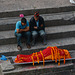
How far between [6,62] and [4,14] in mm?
2166

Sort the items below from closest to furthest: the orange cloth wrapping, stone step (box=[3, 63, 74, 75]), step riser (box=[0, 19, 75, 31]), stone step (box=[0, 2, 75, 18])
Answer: stone step (box=[3, 63, 74, 75]), the orange cloth wrapping, step riser (box=[0, 19, 75, 31]), stone step (box=[0, 2, 75, 18])

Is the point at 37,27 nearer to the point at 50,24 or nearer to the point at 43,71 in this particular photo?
the point at 50,24

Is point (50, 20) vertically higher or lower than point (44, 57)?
higher

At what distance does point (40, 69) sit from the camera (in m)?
6.10

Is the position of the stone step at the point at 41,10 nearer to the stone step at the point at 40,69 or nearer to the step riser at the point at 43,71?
the stone step at the point at 40,69

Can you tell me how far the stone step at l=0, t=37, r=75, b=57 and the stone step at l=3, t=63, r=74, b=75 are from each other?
820 mm

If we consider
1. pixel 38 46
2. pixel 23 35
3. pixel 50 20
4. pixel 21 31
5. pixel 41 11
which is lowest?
pixel 38 46

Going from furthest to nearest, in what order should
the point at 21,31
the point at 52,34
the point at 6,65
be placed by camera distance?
the point at 52,34, the point at 21,31, the point at 6,65

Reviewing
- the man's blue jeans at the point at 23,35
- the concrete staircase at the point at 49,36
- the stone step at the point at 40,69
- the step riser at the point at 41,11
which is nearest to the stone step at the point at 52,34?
the concrete staircase at the point at 49,36

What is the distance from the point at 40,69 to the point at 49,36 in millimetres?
1608

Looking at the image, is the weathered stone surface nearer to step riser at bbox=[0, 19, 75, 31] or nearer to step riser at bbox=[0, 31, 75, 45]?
step riser at bbox=[0, 31, 75, 45]

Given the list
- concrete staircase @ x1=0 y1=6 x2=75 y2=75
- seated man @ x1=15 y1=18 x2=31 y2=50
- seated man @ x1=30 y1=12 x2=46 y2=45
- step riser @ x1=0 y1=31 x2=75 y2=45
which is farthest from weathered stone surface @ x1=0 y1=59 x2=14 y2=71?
seated man @ x1=30 y1=12 x2=46 y2=45

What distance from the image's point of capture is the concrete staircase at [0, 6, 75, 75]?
20.2 feet

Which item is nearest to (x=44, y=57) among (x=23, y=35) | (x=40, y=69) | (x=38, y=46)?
(x=40, y=69)
